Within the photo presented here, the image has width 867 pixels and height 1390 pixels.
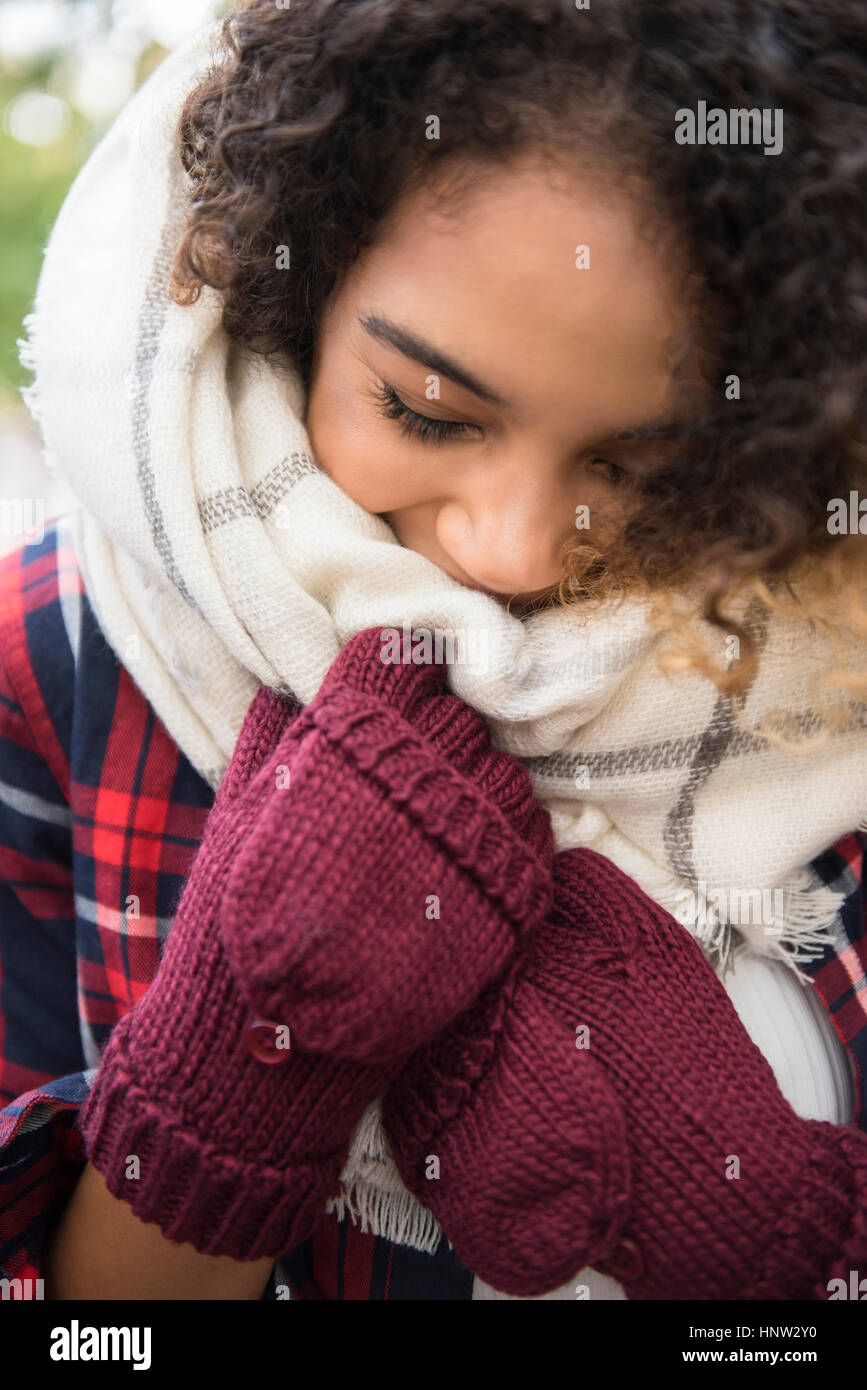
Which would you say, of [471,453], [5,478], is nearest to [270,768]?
[471,453]

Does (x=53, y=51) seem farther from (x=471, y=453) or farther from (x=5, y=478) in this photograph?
(x=471, y=453)

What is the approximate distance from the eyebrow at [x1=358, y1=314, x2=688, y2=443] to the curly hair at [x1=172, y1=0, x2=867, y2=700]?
2 centimetres

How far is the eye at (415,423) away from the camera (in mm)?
805

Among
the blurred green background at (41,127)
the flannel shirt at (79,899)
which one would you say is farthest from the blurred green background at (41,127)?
the flannel shirt at (79,899)

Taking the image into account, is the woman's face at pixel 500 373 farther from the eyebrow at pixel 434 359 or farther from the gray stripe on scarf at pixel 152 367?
the gray stripe on scarf at pixel 152 367

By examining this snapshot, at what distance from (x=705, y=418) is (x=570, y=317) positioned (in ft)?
0.41

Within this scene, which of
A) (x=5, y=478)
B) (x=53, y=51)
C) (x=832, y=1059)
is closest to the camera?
(x=832, y=1059)

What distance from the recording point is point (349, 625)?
2.70 ft

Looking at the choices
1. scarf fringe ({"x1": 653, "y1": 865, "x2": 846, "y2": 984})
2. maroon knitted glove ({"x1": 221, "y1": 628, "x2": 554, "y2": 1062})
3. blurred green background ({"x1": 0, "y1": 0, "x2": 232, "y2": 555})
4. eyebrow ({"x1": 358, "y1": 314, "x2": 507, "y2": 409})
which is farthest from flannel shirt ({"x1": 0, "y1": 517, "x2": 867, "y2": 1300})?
blurred green background ({"x1": 0, "y1": 0, "x2": 232, "y2": 555})

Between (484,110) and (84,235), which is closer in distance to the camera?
(484,110)

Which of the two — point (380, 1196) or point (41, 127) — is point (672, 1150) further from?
point (41, 127)

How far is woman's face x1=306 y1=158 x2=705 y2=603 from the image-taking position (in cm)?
73
